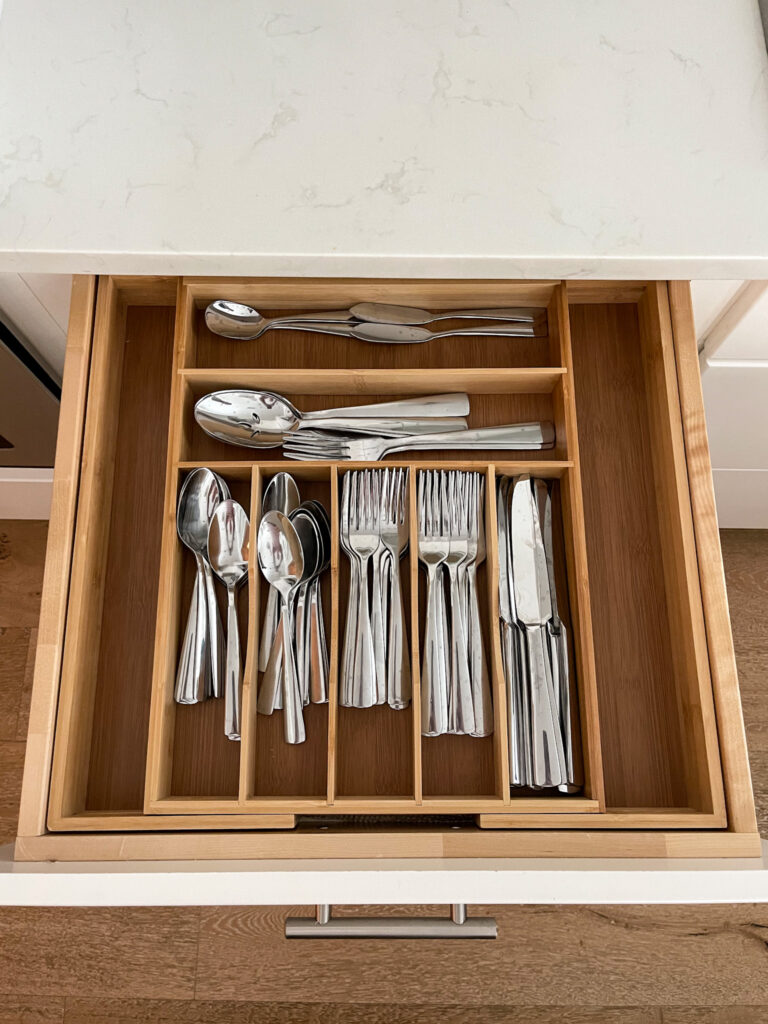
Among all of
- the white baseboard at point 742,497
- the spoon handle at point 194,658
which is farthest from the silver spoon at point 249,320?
the white baseboard at point 742,497

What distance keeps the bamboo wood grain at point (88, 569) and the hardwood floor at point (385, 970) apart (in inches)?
27.1

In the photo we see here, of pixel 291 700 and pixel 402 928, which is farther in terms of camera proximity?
pixel 291 700

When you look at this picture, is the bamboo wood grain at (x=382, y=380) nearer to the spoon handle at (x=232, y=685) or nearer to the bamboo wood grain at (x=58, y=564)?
the bamboo wood grain at (x=58, y=564)

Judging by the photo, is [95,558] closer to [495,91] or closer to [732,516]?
[495,91]

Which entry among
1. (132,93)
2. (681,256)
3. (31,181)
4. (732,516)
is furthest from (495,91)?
(732,516)

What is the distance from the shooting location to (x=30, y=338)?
1021mm

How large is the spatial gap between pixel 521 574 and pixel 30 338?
0.69m

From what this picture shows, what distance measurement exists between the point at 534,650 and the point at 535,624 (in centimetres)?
3

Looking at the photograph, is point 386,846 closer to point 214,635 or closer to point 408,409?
point 214,635

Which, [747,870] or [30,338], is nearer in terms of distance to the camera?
[747,870]

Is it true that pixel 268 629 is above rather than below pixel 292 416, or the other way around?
below

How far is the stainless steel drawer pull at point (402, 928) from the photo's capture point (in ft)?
2.35

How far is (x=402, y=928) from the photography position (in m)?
0.73

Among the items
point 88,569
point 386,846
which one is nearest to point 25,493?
point 88,569
